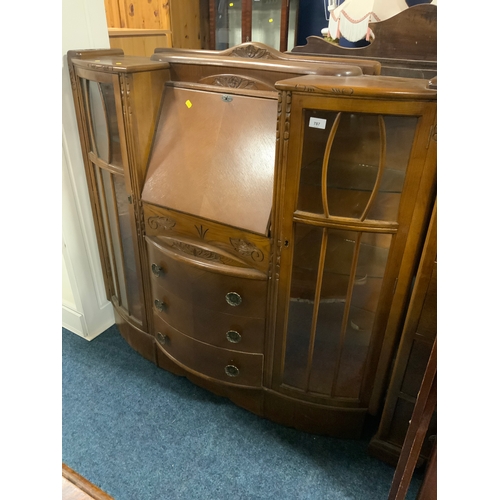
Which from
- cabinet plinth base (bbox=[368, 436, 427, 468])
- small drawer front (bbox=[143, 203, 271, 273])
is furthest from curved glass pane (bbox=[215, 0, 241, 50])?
cabinet plinth base (bbox=[368, 436, 427, 468])

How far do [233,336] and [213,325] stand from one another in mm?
84

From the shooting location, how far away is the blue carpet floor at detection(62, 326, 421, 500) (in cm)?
131

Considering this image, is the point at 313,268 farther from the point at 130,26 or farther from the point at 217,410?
the point at 130,26

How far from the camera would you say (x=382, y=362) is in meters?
1.27

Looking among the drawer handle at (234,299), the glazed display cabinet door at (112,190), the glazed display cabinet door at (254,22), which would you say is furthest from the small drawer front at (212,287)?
the glazed display cabinet door at (254,22)

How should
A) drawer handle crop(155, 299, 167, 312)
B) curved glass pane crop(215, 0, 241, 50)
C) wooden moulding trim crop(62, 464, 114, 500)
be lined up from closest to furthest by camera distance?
wooden moulding trim crop(62, 464, 114, 500)
drawer handle crop(155, 299, 167, 312)
curved glass pane crop(215, 0, 241, 50)

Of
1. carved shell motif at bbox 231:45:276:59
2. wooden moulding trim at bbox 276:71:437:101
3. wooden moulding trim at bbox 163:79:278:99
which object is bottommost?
wooden moulding trim at bbox 163:79:278:99

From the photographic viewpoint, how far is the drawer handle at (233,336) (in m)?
1.39

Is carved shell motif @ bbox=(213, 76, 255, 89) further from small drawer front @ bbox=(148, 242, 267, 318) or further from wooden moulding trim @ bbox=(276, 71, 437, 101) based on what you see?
small drawer front @ bbox=(148, 242, 267, 318)

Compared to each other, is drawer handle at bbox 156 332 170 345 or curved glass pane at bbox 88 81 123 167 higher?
curved glass pane at bbox 88 81 123 167

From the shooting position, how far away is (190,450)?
56.1 inches

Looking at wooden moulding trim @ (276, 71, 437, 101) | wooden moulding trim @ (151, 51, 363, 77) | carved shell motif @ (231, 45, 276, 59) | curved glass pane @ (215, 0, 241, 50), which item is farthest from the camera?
curved glass pane @ (215, 0, 241, 50)
